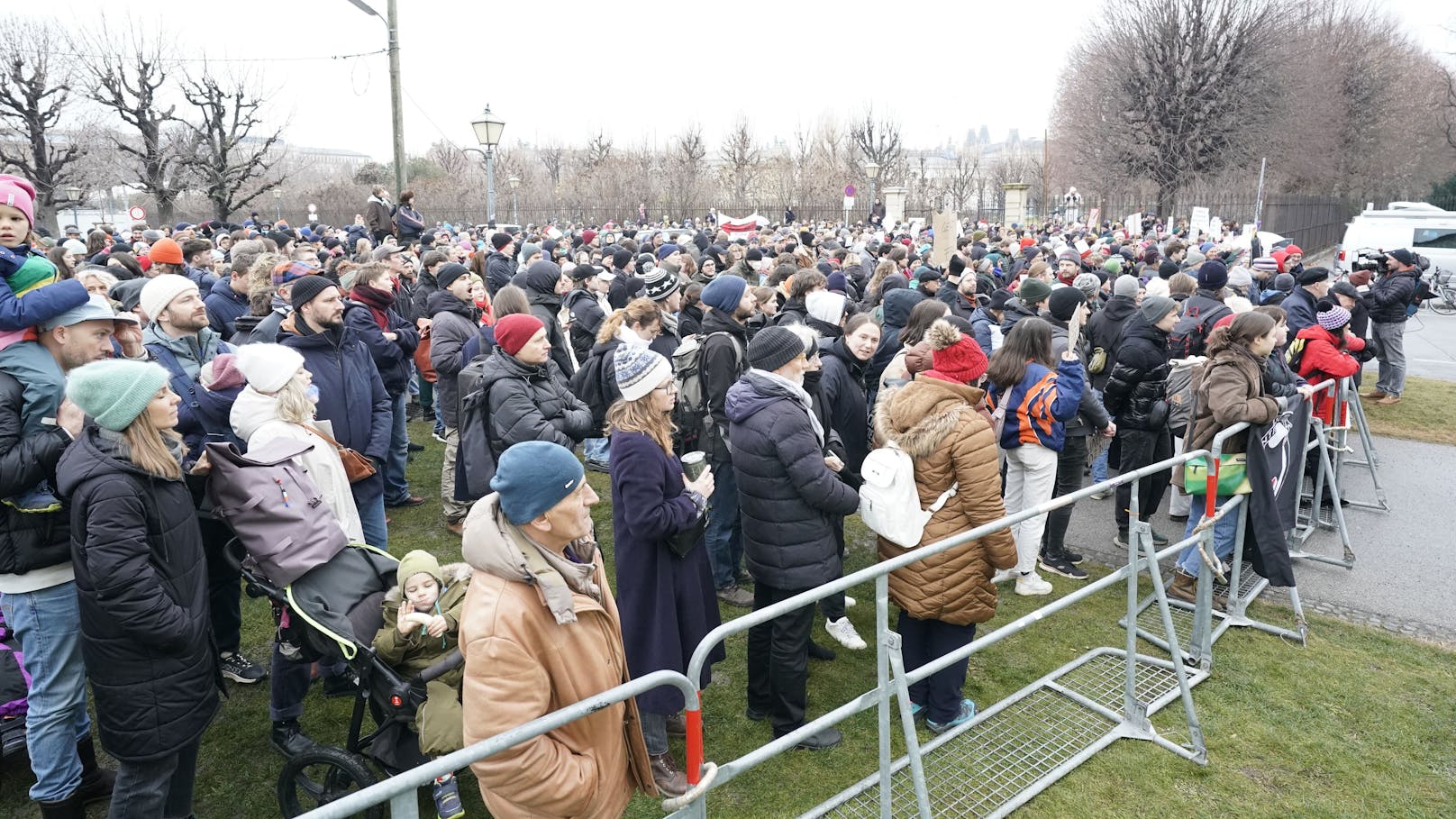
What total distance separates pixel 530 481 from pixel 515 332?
8.42 ft

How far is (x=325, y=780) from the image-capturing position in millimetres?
3547

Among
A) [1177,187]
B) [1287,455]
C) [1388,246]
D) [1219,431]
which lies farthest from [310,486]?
[1177,187]

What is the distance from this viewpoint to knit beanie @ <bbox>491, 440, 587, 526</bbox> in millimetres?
2473

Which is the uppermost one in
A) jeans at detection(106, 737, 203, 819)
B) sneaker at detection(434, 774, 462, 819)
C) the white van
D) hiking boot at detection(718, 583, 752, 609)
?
the white van

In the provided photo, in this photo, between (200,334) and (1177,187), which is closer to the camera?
(200,334)

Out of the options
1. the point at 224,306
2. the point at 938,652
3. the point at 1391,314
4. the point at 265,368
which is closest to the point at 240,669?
the point at 265,368

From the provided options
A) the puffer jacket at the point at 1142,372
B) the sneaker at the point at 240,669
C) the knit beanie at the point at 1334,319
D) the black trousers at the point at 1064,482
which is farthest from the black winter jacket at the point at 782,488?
the knit beanie at the point at 1334,319

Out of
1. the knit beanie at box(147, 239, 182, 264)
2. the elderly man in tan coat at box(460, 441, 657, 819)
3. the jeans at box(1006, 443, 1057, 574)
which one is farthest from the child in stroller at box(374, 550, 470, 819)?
the knit beanie at box(147, 239, 182, 264)

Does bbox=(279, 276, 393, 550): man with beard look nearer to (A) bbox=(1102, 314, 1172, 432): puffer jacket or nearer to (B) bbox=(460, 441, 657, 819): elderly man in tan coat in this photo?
(B) bbox=(460, 441, 657, 819): elderly man in tan coat

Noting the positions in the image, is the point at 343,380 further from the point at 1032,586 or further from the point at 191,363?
the point at 1032,586

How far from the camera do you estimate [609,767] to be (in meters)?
2.61

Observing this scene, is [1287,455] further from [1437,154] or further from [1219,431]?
[1437,154]

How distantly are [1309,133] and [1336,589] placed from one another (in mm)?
39107

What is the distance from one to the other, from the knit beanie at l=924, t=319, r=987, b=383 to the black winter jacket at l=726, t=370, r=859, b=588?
36.4 inches
